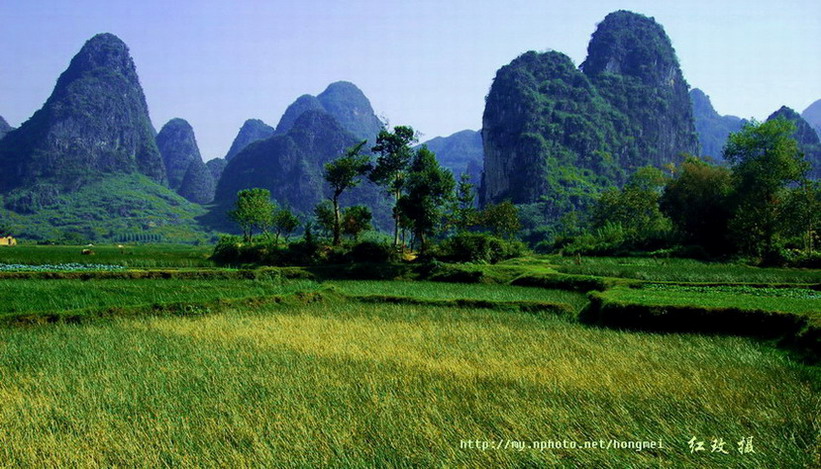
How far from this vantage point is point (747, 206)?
120ft

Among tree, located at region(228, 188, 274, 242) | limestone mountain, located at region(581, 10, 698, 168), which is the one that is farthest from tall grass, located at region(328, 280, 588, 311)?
limestone mountain, located at region(581, 10, 698, 168)

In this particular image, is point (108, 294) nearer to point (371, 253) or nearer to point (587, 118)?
point (371, 253)

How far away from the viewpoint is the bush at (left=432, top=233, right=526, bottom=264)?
32781mm

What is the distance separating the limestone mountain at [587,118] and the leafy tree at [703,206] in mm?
59774

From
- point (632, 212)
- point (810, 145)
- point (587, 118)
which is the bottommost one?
point (632, 212)

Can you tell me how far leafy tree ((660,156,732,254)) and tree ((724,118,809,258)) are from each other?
5.70 feet

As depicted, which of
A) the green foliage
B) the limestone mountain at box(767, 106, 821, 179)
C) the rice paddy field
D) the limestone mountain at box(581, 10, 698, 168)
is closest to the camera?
the rice paddy field

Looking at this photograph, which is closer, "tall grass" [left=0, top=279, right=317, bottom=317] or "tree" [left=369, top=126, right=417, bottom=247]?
"tall grass" [left=0, top=279, right=317, bottom=317]

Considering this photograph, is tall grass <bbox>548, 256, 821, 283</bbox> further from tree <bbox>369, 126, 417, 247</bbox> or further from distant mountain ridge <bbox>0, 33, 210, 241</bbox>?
distant mountain ridge <bbox>0, 33, 210, 241</bbox>

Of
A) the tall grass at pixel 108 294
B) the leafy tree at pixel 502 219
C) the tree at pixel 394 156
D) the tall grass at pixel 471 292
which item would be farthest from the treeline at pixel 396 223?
the tall grass at pixel 108 294

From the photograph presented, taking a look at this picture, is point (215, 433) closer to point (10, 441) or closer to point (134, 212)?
point (10, 441)

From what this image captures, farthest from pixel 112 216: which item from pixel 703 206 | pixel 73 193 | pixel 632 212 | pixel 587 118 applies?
Answer: pixel 703 206

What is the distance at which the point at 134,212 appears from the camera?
16350 cm

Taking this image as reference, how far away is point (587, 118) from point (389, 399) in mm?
145660
